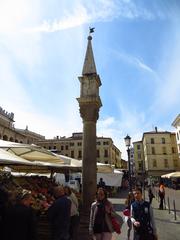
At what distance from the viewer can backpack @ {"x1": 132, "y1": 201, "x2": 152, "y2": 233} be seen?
432cm

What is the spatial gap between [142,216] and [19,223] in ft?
7.17

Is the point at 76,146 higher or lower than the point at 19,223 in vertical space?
higher

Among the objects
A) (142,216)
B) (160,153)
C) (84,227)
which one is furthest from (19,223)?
(160,153)

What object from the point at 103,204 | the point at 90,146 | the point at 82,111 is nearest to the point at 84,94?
the point at 82,111

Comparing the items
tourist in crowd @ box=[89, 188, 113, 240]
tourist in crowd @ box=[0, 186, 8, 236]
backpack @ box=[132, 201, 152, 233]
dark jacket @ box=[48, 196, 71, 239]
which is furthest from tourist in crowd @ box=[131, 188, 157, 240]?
tourist in crowd @ box=[0, 186, 8, 236]

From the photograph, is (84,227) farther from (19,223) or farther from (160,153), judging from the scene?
(160,153)

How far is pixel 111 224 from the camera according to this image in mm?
4738

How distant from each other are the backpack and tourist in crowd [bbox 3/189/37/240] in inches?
73.5

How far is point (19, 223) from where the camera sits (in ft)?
11.3

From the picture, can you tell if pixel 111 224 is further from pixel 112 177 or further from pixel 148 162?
pixel 148 162

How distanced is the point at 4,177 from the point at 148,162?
64.6 m

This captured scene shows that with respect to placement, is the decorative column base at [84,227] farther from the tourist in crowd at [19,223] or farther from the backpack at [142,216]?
the tourist in crowd at [19,223]

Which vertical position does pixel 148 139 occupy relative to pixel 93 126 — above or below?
above

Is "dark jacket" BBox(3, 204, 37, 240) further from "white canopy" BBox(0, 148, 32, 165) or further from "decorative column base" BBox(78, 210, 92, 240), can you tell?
"decorative column base" BBox(78, 210, 92, 240)
